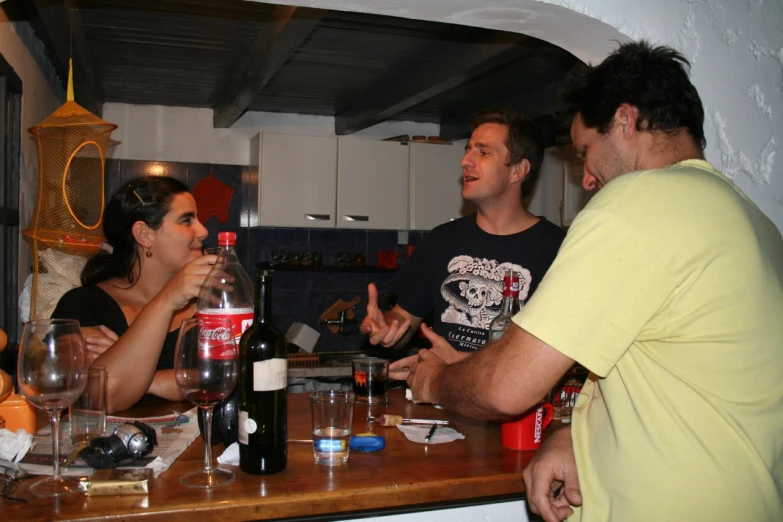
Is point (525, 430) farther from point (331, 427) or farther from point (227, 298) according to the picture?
point (227, 298)

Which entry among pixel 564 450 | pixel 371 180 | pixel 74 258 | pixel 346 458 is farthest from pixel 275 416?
pixel 371 180

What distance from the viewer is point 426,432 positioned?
4.98 ft

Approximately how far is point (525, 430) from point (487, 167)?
4.68 feet

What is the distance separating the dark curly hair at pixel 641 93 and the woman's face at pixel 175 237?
1349 mm

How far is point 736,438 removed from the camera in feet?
3.37

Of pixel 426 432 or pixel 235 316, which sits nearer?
pixel 235 316

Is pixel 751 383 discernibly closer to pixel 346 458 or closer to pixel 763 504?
pixel 763 504

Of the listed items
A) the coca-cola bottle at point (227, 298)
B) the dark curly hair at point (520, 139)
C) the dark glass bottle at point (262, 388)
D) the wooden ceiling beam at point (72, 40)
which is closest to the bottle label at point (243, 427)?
the dark glass bottle at point (262, 388)

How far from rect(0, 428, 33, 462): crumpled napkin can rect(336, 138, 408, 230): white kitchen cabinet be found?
3754mm

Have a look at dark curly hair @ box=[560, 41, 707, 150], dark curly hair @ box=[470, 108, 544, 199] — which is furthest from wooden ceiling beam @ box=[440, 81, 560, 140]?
dark curly hair @ box=[560, 41, 707, 150]

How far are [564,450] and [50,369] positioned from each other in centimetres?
97

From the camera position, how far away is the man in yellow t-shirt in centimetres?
102

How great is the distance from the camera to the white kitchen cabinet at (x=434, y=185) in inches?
203

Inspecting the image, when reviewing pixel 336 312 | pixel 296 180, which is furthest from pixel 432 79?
pixel 336 312
